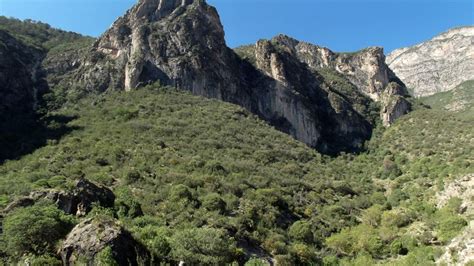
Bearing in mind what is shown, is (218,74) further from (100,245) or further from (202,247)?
(100,245)

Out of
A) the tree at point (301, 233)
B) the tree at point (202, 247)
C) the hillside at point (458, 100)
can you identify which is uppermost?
the hillside at point (458, 100)

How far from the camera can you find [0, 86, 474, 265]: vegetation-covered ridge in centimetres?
3278

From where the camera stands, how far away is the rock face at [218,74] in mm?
88000

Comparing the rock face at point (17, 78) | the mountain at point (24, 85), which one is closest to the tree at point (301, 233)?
the mountain at point (24, 85)

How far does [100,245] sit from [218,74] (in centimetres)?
7094

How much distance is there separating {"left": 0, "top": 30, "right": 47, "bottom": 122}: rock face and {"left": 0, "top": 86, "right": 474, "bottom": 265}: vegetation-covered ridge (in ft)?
25.9

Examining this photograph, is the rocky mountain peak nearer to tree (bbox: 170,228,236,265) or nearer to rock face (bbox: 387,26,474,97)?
tree (bbox: 170,228,236,265)

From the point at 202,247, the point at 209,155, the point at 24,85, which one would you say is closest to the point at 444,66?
the point at 209,155

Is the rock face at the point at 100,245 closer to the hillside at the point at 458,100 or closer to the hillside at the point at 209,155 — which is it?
the hillside at the point at 209,155

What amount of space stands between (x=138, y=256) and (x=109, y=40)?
7618 cm

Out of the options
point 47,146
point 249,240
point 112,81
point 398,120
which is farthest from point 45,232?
point 398,120

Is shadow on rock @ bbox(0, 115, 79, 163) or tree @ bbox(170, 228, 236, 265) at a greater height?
shadow on rock @ bbox(0, 115, 79, 163)

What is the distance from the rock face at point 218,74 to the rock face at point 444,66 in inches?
2332

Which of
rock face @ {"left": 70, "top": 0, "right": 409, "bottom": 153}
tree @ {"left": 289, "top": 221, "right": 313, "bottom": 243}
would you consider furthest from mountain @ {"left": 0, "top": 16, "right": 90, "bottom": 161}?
tree @ {"left": 289, "top": 221, "right": 313, "bottom": 243}
